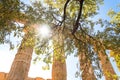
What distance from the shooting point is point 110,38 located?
12211 mm

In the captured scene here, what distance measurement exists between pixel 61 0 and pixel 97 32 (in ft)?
11.8

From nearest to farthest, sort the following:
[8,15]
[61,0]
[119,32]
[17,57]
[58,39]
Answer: [8,15]
[119,32]
[58,39]
[61,0]
[17,57]

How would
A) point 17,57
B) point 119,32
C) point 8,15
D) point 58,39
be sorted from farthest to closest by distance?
point 17,57
point 58,39
point 119,32
point 8,15

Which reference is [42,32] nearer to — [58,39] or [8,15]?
[58,39]

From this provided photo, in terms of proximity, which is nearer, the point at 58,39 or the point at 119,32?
the point at 119,32

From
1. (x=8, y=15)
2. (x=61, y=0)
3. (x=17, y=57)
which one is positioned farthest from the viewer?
(x=17, y=57)

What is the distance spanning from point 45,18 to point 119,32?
186 inches

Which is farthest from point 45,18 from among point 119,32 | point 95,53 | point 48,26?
point 119,32

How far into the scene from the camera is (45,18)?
12055mm

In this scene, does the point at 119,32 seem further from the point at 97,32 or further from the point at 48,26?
the point at 48,26

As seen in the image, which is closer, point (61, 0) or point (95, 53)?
point (95, 53)

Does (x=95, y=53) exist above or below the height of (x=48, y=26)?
below

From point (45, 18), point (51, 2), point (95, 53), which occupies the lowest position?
point (95, 53)

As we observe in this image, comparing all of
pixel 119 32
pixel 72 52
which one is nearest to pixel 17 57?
pixel 72 52
